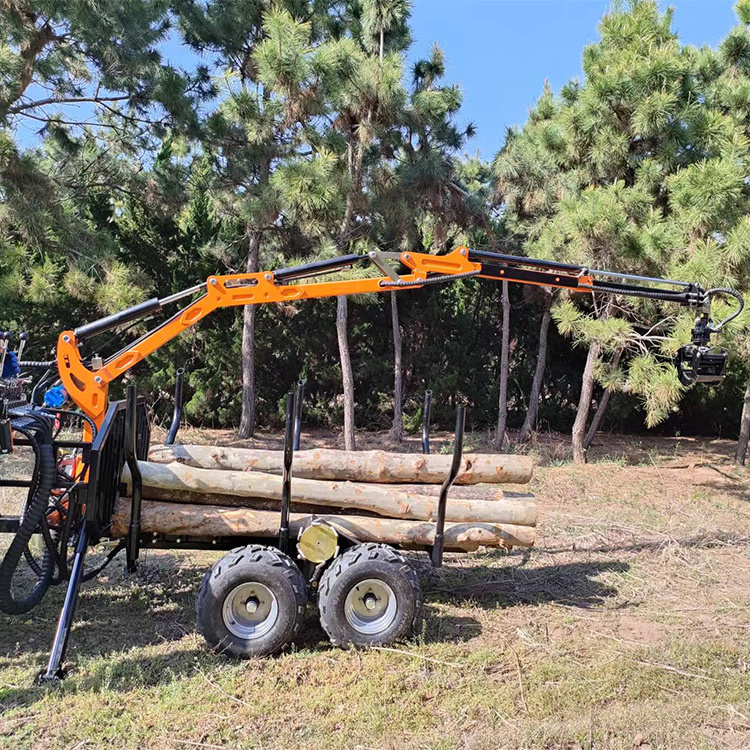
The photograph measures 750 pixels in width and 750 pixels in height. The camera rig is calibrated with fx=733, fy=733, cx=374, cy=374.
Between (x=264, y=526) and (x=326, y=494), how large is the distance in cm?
46

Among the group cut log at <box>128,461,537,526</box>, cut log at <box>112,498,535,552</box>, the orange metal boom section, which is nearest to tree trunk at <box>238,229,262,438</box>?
the orange metal boom section

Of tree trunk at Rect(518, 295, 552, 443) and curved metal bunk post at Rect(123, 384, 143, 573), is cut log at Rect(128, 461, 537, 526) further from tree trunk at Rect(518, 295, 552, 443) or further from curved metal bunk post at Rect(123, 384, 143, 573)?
tree trunk at Rect(518, 295, 552, 443)

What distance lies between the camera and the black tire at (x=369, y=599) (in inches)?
172

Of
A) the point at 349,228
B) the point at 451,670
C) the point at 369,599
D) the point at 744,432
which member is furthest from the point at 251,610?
the point at 744,432

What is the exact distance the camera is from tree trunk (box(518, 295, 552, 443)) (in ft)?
45.2

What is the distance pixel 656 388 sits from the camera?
27.9 ft

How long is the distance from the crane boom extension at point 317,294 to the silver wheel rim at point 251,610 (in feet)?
5.16

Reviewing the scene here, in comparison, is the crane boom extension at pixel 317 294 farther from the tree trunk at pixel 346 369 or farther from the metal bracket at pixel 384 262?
the tree trunk at pixel 346 369

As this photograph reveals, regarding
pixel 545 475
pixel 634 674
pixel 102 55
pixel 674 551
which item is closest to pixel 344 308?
pixel 545 475

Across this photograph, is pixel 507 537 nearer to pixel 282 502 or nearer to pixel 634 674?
pixel 634 674

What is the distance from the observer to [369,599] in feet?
14.8

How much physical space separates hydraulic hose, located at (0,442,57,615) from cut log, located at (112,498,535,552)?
2.19ft

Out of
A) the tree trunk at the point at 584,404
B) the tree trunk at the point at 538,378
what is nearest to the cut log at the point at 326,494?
the tree trunk at the point at 584,404

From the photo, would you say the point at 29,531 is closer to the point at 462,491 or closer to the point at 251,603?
the point at 251,603
